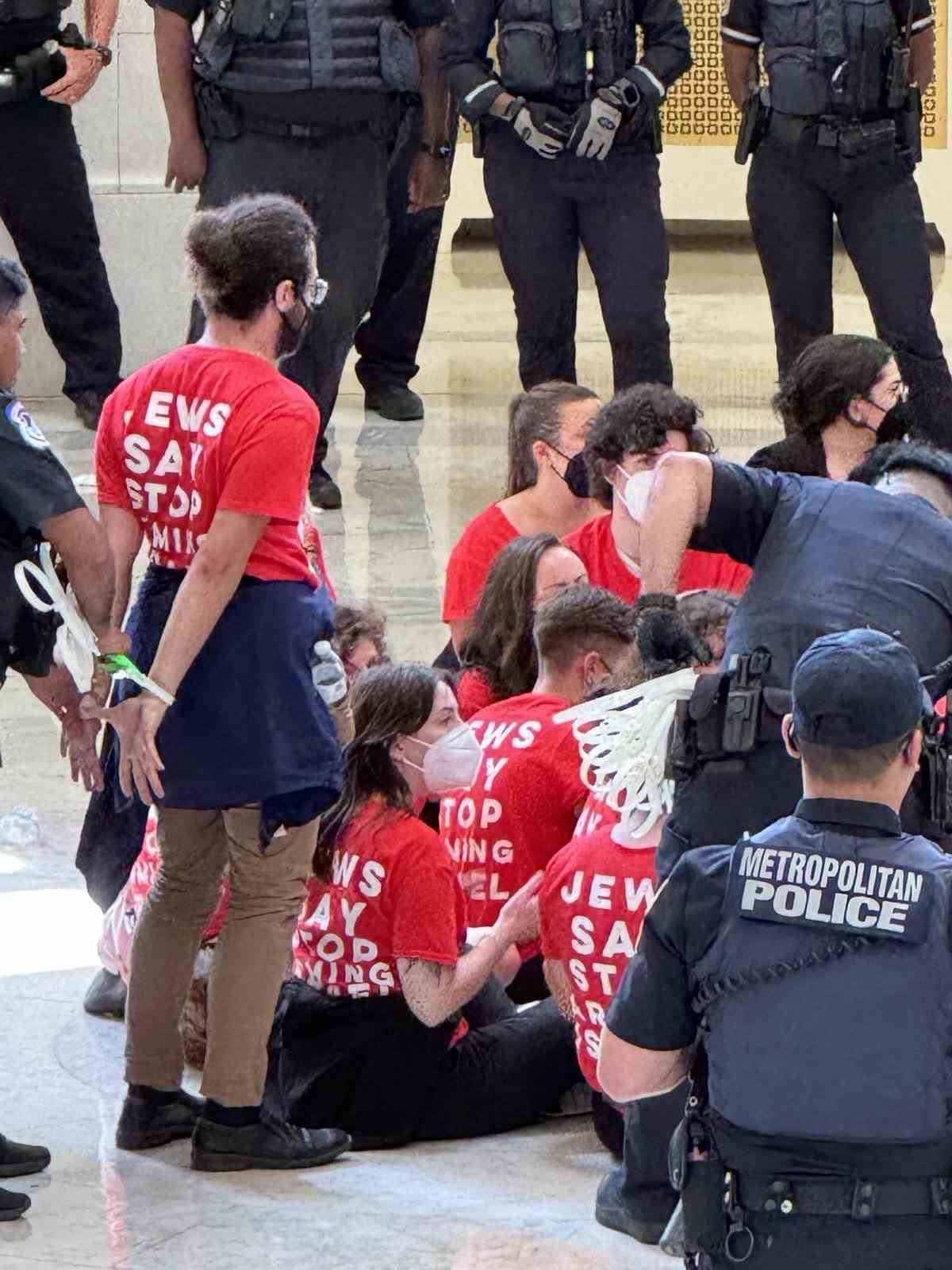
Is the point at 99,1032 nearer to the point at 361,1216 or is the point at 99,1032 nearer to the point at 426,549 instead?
the point at 361,1216

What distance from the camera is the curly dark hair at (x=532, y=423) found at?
17.9 feet

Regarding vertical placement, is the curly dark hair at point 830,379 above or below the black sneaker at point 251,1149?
above

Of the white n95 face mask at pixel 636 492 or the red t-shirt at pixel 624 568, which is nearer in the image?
the white n95 face mask at pixel 636 492

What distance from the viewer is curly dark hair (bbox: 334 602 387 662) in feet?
15.0

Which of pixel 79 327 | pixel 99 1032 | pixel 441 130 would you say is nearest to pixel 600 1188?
pixel 99 1032

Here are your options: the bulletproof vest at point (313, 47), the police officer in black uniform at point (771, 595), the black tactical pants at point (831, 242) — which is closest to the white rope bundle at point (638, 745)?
the police officer in black uniform at point (771, 595)

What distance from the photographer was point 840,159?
650 centimetres

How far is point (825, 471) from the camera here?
5191 mm

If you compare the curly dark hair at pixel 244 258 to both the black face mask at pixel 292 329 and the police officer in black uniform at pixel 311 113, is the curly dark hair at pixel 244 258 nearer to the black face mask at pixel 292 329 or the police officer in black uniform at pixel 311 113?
the black face mask at pixel 292 329

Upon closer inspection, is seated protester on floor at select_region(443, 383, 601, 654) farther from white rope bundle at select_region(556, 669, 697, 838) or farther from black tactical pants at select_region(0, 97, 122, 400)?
black tactical pants at select_region(0, 97, 122, 400)

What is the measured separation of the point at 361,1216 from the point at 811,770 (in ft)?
4.62

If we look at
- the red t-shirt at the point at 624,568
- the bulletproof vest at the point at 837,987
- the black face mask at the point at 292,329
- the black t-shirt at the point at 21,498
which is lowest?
the red t-shirt at the point at 624,568

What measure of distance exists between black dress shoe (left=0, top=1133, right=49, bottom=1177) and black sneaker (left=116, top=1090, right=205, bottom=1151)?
167 mm

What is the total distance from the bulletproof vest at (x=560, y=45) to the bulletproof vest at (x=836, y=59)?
48 cm
